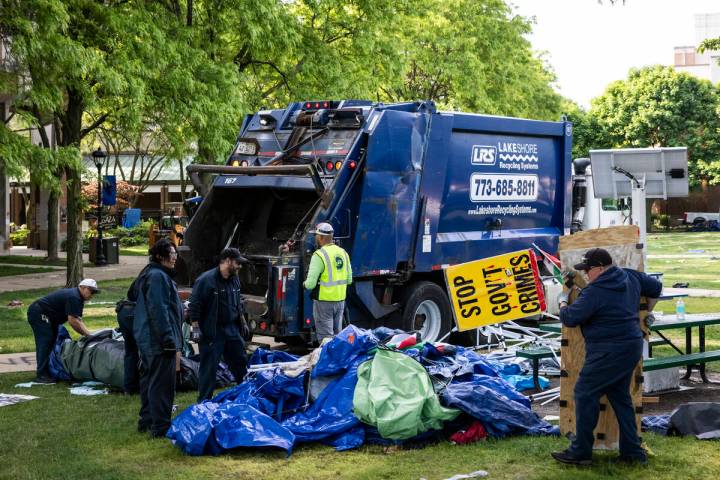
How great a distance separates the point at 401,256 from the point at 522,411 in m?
4.21

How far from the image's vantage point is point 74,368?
1052 centimetres

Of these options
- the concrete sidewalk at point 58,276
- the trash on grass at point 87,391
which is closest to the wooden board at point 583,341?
the trash on grass at point 87,391

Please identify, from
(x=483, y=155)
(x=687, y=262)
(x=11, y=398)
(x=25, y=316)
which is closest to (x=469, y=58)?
(x=687, y=262)

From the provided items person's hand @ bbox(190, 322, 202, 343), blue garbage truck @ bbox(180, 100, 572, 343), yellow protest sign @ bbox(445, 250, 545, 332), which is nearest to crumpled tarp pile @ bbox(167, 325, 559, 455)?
person's hand @ bbox(190, 322, 202, 343)

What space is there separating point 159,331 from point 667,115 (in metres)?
56.7

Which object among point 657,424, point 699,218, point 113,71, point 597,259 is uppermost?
point 113,71

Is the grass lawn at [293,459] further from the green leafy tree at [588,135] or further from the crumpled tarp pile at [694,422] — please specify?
the green leafy tree at [588,135]

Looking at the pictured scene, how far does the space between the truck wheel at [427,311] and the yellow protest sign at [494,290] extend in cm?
66

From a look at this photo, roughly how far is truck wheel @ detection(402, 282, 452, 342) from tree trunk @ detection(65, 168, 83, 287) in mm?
9569

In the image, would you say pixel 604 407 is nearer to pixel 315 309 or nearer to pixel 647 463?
pixel 647 463

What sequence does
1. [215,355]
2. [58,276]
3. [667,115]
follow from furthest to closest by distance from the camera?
[667,115] → [58,276] → [215,355]

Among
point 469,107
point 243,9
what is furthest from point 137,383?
point 469,107

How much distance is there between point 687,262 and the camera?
28891 millimetres

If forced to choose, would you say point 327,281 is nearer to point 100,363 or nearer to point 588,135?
point 100,363
